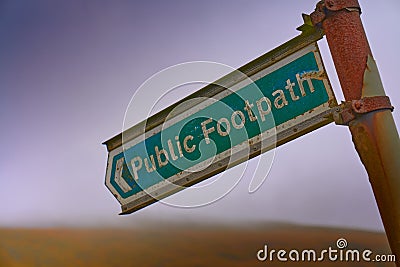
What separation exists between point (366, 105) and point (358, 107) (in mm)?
11

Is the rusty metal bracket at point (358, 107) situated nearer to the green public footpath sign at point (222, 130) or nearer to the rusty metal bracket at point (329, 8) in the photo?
the green public footpath sign at point (222, 130)

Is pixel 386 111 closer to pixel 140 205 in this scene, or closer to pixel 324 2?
pixel 324 2

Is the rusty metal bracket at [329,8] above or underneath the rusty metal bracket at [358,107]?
above

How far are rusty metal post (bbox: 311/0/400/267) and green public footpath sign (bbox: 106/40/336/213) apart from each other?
3 cm

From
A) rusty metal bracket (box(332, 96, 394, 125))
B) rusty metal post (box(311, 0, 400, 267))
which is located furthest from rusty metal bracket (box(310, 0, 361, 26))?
rusty metal bracket (box(332, 96, 394, 125))

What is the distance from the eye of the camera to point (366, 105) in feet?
1.84

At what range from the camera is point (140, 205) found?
32.5 inches

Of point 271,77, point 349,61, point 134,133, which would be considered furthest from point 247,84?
point 134,133

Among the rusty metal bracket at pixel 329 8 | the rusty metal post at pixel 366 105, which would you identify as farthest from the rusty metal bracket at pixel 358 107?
the rusty metal bracket at pixel 329 8

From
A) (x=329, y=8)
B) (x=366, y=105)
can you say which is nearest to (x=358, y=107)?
(x=366, y=105)

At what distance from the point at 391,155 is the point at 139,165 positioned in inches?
17.8

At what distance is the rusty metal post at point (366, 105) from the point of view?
A: 55 centimetres

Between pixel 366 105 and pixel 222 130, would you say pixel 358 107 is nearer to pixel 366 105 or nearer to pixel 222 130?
pixel 366 105

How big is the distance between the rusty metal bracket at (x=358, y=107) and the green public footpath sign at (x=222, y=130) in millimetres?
19
